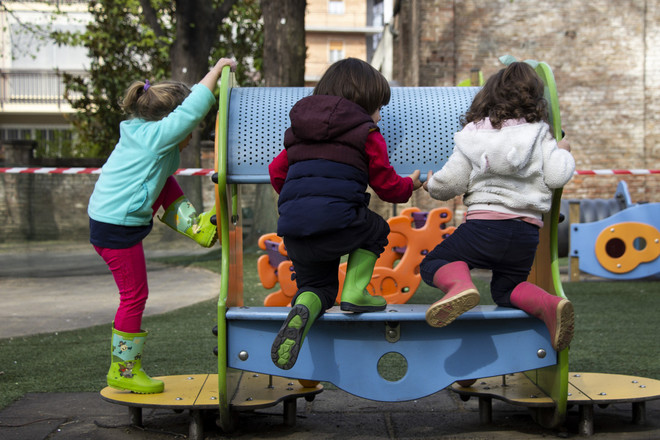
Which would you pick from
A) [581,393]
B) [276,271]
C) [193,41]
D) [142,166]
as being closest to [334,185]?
[142,166]

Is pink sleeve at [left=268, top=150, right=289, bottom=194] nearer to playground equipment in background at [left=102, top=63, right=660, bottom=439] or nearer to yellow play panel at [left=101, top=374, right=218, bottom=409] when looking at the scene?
playground equipment in background at [left=102, top=63, right=660, bottom=439]

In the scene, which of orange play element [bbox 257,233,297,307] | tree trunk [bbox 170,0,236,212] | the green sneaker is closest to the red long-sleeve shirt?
the green sneaker

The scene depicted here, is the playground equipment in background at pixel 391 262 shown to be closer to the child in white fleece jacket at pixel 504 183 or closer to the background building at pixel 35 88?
the child in white fleece jacket at pixel 504 183

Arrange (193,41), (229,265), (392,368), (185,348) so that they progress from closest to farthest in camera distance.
→ (229,265)
(392,368)
(185,348)
(193,41)

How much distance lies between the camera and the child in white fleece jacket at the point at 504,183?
136 inches

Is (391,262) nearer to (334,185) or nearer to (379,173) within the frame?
(379,173)

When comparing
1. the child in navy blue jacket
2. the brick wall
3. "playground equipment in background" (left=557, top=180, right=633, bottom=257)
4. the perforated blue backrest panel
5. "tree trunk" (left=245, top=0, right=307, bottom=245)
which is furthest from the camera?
the brick wall

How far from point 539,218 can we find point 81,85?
2558cm

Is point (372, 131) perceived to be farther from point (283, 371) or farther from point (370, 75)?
point (283, 371)

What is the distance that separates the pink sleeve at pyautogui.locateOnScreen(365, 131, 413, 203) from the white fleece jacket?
0.15m

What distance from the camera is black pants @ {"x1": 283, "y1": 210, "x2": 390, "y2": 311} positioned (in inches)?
132

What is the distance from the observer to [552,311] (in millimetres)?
3262

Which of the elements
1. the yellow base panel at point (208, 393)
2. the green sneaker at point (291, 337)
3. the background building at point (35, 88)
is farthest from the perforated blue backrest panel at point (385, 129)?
the background building at point (35, 88)

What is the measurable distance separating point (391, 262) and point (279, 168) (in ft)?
14.7
